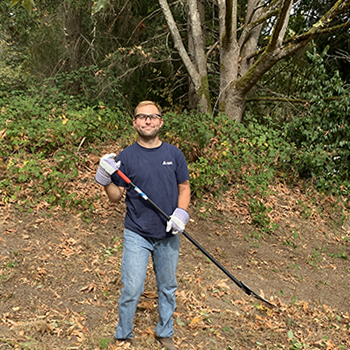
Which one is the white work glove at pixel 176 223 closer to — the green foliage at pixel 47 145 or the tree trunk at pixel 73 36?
the green foliage at pixel 47 145

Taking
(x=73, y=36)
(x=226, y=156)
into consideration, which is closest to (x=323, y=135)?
(x=226, y=156)

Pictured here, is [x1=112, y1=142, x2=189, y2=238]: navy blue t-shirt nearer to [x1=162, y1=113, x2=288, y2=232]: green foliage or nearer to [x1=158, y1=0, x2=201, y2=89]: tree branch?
[x1=162, y1=113, x2=288, y2=232]: green foliage

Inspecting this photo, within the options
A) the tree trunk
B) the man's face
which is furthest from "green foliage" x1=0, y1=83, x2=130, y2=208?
the man's face

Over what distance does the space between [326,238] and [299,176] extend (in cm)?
206

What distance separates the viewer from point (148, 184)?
10.5 ft

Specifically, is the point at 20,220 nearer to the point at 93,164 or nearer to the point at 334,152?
the point at 93,164

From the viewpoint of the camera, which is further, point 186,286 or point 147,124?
point 186,286

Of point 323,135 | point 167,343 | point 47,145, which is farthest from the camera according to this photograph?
point 323,135

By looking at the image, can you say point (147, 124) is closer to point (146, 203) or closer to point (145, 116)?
point (145, 116)

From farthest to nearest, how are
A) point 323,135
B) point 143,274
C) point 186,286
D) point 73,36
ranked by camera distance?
point 73,36
point 323,135
point 186,286
point 143,274

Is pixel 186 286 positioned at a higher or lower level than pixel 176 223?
lower

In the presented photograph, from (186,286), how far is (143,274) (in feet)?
6.35

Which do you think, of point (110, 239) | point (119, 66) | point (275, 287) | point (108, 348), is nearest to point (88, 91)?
point (119, 66)

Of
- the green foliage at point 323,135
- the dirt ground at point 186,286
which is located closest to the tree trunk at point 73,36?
the dirt ground at point 186,286
